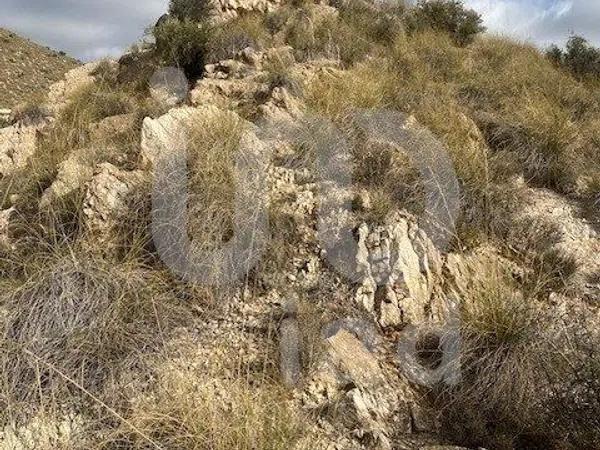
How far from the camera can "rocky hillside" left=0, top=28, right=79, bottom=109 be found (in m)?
25.7

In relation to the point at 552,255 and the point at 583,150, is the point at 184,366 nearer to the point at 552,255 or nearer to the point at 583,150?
the point at 552,255

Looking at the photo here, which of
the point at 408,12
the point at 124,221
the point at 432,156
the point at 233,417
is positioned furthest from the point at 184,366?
the point at 408,12

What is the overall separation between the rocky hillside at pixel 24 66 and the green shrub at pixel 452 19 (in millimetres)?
19751

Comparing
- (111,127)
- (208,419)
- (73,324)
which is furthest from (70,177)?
(208,419)

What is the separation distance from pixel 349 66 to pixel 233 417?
181 inches

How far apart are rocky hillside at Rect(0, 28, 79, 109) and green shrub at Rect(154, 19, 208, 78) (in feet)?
63.1

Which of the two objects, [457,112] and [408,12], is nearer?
[457,112]

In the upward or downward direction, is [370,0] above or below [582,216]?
above

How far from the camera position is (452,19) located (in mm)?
8016

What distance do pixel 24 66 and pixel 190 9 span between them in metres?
26.6

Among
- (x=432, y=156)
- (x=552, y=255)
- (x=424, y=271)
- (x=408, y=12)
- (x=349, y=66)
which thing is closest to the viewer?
(x=424, y=271)

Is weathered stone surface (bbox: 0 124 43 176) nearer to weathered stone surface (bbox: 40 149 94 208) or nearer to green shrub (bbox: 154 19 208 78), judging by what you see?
weathered stone surface (bbox: 40 149 94 208)

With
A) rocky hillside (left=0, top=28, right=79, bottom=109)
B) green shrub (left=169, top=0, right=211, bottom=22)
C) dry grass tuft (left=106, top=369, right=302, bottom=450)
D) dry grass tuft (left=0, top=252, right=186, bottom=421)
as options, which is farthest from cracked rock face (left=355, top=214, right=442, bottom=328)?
rocky hillside (left=0, top=28, right=79, bottom=109)

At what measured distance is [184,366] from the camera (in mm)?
3014
